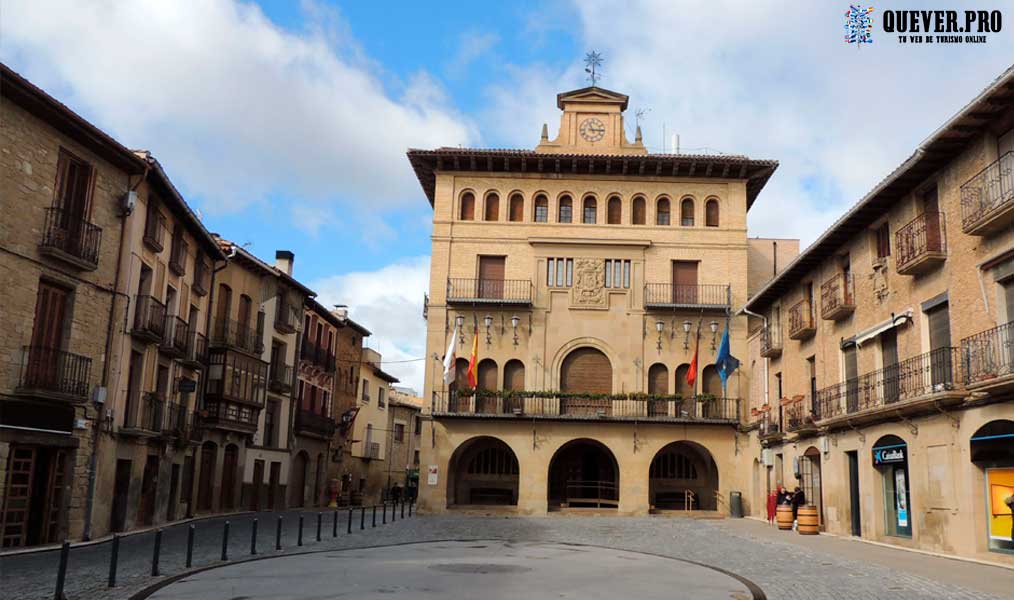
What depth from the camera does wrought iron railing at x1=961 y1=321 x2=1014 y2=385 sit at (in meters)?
16.0

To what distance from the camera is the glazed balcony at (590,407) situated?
34375 mm

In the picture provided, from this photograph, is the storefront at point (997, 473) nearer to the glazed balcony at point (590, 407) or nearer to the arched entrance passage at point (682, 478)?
the glazed balcony at point (590, 407)

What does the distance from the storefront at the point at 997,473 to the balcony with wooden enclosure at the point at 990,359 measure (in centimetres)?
87

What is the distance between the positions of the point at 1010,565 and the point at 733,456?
18730mm

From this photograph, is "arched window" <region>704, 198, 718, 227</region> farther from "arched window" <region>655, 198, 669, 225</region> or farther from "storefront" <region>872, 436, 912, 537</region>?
"storefront" <region>872, 436, 912, 537</region>

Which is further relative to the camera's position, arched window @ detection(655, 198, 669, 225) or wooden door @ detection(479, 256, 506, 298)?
arched window @ detection(655, 198, 669, 225)

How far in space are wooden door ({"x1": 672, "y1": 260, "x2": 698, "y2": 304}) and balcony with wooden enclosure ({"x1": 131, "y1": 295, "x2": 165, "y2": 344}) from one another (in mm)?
20250

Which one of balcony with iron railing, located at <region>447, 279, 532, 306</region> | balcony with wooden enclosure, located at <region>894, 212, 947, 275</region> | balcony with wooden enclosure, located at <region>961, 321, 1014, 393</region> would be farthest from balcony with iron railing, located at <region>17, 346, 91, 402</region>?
balcony with wooden enclosure, located at <region>894, 212, 947, 275</region>

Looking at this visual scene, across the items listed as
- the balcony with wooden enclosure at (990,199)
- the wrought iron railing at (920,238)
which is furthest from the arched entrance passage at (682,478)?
the balcony with wooden enclosure at (990,199)

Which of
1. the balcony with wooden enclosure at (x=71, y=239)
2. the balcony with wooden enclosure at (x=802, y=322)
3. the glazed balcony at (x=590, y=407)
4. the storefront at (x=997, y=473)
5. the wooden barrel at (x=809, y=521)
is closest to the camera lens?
the storefront at (x=997, y=473)

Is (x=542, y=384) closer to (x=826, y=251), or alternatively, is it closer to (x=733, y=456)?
(x=733, y=456)

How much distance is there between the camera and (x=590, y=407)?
34969mm

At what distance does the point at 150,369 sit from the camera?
24406mm

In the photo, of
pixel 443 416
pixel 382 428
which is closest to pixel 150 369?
pixel 443 416
